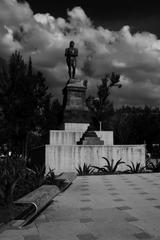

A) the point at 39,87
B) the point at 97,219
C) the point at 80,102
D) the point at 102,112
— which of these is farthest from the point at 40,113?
the point at 97,219

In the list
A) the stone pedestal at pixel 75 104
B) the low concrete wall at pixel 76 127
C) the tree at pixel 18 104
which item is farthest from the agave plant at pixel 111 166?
the tree at pixel 18 104

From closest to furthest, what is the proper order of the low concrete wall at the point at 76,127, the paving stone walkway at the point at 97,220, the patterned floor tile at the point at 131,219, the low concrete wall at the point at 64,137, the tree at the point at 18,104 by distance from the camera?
the paving stone walkway at the point at 97,220 → the patterned floor tile at the point at 131,219 → the low concrete wall at the point at 64,137 → the low concrete wall at the point at 76,127 → the tree at the point at 18,104

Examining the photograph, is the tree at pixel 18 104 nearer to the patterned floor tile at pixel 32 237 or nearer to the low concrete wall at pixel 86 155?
the low concrete wall at pixel 86 155

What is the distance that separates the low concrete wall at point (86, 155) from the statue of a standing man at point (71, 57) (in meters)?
5.90

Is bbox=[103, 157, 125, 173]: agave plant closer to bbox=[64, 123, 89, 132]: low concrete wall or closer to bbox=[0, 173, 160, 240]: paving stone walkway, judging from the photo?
bbox=[64, 123, 89, 132]: low concrete wall

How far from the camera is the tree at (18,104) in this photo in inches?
1328

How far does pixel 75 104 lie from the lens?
1884 centimetres

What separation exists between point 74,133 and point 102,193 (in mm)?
9052

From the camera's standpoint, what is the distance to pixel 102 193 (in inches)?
341

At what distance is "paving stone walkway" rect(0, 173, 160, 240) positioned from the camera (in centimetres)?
436

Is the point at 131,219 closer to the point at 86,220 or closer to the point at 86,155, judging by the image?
the point at 86,220

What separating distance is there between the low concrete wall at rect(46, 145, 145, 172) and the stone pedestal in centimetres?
306

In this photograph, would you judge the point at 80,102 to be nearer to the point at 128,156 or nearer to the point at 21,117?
the point at 128,156

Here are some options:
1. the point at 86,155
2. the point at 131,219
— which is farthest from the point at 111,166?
the point at 131,219
